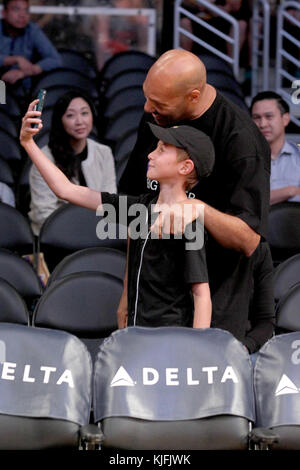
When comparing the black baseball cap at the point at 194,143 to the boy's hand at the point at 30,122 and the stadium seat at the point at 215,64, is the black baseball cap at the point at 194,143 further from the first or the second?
the stadium seat at the point at 215,64

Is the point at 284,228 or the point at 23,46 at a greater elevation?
the point at 23,46

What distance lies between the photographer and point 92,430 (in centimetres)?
300

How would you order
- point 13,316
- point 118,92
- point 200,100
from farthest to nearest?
point 118,92 < point 13,316 < point 200,100

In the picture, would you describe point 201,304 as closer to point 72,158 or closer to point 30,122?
point 30,122

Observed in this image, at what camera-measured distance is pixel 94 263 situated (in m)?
4.73

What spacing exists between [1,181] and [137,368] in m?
3.20

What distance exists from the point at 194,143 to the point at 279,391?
785mm

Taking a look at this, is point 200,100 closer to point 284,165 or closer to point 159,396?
point 159,396

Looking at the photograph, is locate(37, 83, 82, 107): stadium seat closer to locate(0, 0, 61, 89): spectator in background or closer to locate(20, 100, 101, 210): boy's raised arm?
locate(0, 0, 61, 89): spectator in background

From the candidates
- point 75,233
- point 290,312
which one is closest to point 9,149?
point 75,233

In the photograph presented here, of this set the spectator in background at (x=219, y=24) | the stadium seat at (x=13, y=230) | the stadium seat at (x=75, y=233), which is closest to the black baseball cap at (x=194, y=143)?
the stadium seat at (x=75, y=233)

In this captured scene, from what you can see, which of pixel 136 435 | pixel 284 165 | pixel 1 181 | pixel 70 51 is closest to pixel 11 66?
pixel 70 51

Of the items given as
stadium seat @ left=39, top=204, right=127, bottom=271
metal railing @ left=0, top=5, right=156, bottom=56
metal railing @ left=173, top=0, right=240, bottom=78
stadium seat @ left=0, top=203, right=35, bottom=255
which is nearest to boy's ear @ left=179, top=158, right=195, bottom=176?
stadium seat @ left=39, top=204, right=127, bottom=271

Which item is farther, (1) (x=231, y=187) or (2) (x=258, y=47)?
(2) (x=258, y=47)
